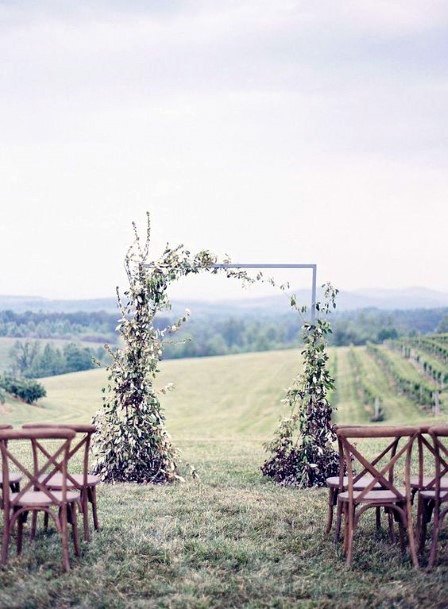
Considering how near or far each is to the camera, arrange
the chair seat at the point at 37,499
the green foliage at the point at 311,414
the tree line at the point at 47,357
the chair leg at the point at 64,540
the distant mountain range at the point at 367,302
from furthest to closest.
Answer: the distant mountain range at the point at 367,302 → the tree line at the point at 47,357 → the green foliage at the point at 311,414 → the chair seat at the point at 37,499 → the chair leg at the point at 64,540

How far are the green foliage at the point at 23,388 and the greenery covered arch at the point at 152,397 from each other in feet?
52.2

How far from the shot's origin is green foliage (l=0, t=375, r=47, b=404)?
25.5 m

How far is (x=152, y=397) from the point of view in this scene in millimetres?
10047

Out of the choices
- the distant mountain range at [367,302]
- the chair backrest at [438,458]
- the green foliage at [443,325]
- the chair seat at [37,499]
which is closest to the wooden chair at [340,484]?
the chair backrest at [438,458]

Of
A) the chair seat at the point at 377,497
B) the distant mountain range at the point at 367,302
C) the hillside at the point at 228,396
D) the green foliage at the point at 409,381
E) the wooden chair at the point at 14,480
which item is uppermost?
the distant mountain range at the point at 367,302

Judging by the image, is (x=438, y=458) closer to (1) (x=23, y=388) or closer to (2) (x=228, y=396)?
(1) (x=23, y=388)

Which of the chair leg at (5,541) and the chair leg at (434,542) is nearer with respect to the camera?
the chair leg at (5,541)

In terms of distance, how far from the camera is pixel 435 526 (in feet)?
19.7

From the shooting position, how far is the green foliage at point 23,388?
2546cm

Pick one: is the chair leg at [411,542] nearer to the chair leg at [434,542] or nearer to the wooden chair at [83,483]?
the chair leg at [434,542]

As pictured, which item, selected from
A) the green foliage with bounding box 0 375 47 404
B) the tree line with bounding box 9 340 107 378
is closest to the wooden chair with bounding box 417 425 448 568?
the tree line with bounding box 9 340 107 378

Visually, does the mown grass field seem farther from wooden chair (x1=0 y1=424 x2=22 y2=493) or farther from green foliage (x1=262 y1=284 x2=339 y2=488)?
wooden chair (x1=0 y1=424 x2=22 y2=493)

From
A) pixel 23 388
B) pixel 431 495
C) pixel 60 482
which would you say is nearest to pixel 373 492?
pixel 431 495

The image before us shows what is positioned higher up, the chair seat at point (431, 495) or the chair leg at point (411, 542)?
the chair seat at point (431, 495)
